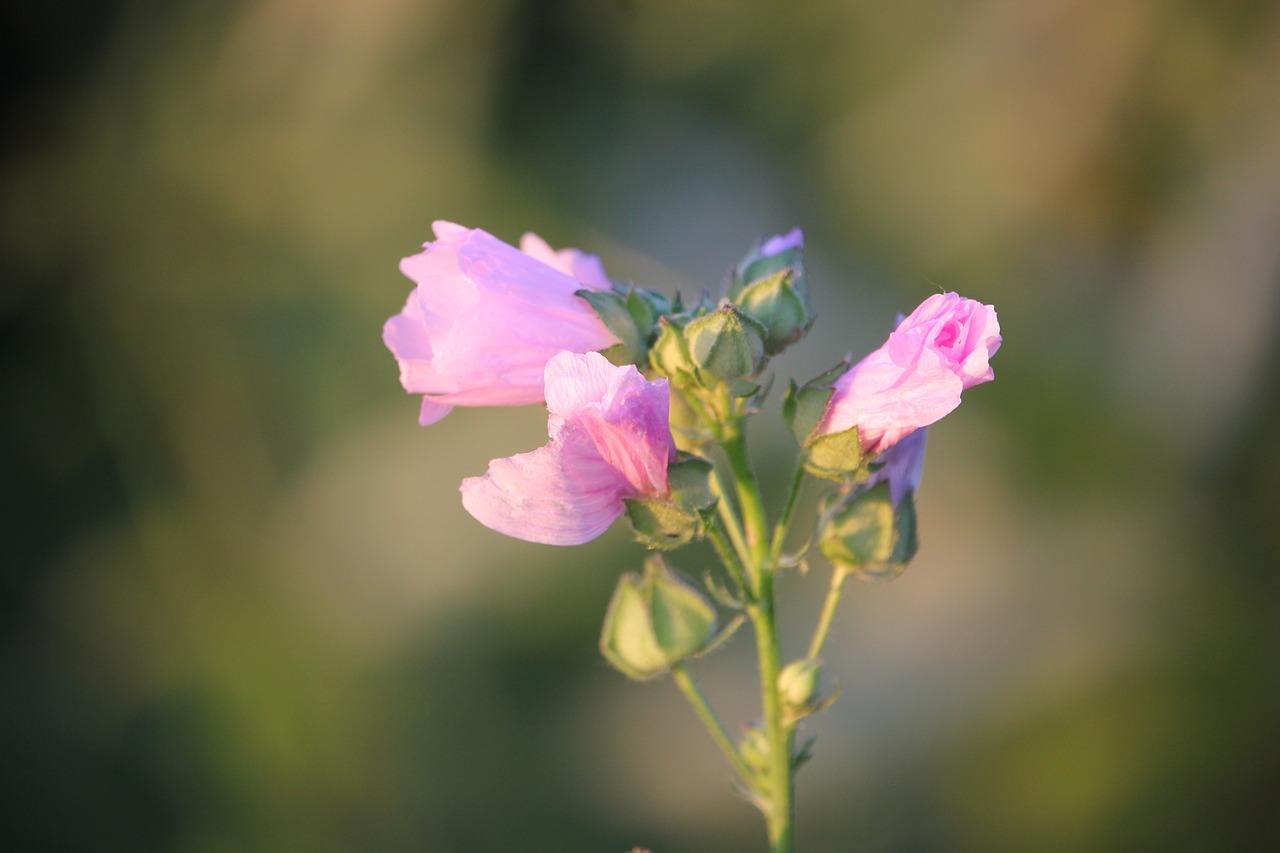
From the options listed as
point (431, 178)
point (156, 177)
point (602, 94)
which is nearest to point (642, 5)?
point (602, 94)

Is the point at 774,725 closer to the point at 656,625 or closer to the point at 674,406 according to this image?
the point at 656,625

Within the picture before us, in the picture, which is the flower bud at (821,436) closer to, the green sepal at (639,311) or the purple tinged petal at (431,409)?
the green sepal at (639,311)

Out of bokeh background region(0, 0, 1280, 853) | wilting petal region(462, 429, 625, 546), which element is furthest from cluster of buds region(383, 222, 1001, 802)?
bokeh background region(0, 0, 1280, 853)

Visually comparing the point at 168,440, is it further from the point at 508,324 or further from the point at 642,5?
the point at 508,324

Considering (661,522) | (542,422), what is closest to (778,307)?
(661,522)

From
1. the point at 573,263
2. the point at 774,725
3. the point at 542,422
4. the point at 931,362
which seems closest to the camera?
the point at 931,362

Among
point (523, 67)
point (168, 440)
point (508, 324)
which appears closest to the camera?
point (508, 324)
